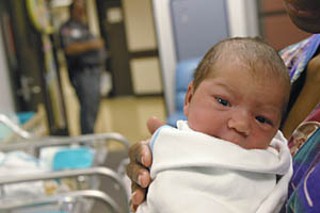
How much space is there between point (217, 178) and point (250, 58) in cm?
20

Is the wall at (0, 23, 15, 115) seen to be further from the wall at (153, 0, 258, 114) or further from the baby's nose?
the baby's nose

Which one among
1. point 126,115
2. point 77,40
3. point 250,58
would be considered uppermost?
point 250,58

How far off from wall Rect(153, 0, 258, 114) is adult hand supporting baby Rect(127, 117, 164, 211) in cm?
302

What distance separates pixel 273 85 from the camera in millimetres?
682

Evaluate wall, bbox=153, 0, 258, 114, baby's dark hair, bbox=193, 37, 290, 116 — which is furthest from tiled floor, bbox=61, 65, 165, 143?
baby's dark hair, bbox=193, 37, 290, 116

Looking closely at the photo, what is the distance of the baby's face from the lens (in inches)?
26.6

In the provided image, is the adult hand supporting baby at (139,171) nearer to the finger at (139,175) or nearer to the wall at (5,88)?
the finger at (139,175)

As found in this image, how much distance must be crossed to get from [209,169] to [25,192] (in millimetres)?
1452

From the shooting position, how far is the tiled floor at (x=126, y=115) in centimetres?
495

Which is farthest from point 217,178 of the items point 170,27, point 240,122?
point 170,27

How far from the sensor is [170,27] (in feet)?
12.7

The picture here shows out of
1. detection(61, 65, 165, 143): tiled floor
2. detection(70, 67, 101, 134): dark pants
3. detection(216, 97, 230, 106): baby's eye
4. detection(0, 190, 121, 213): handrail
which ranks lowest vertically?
detection(61, 65, 165, 143): tiled floor

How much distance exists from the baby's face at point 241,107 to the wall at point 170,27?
308 centimetres

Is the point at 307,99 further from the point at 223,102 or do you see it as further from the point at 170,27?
the point at 170,27
